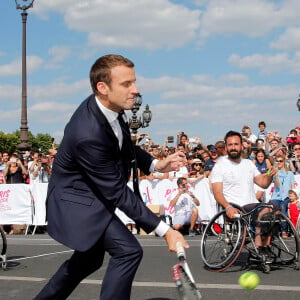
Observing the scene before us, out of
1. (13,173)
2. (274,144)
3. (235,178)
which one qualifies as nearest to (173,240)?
(235,178)

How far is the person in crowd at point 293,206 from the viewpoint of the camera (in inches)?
484

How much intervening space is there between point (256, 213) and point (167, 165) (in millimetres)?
3471

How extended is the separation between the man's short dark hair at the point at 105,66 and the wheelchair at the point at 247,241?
13.3 ft

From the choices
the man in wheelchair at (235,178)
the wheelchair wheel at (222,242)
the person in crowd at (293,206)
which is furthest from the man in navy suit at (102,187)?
the person in crowd at (293,206)

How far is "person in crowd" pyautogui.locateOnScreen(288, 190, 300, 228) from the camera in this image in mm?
12281

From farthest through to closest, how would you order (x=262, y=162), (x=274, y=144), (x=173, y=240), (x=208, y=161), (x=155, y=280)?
(x=274, y=144), (x=208, y=161), (x=262, y=162), (x=155, y=280), (x=173, y=240)

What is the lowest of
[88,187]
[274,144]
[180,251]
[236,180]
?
[180,251]

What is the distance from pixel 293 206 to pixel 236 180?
497 cm

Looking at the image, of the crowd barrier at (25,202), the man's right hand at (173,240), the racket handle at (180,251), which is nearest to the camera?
the racket handle at (180,251)

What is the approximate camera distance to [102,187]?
3756mm

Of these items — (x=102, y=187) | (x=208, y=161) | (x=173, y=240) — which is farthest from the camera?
(x=208, y=161)

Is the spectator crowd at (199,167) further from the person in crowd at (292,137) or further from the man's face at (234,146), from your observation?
the man's face at (234,146)

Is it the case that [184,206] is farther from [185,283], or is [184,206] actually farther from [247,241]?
[185,283]

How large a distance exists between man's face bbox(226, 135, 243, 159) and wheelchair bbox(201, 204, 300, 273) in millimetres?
733
